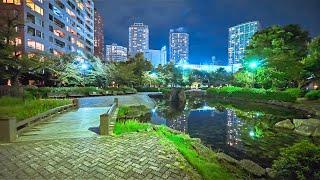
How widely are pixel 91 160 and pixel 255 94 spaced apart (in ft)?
130

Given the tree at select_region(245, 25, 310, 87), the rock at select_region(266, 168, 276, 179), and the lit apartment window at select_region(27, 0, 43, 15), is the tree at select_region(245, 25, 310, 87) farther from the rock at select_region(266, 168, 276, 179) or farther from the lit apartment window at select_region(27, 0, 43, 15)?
the lit apartment window at select_region(27, 0, 43, 15)

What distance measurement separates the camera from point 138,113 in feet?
82.5

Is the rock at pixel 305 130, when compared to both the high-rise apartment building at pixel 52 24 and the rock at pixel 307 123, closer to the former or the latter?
the rock at pixel 307 123

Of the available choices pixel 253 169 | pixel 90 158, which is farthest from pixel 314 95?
pixel 90 158

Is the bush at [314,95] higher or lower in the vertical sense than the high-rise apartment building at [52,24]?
lower

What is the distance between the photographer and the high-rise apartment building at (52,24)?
50.6 m

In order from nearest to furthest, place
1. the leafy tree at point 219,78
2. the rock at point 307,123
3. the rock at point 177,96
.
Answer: the rock at point 307,123
the rock at point 177,96
the leafy tree at point 219,78

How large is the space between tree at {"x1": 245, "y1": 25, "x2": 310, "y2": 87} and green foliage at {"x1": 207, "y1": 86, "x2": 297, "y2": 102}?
3964 millimetres

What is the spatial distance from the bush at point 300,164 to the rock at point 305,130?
36.5 ft

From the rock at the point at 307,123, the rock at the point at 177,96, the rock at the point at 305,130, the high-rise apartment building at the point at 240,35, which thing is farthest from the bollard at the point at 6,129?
the high-rise apartment building at the point at 240,35

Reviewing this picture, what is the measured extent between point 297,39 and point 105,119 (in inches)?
1901

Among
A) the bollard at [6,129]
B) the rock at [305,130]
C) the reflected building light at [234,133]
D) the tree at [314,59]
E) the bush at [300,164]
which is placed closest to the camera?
the bush at [300,164]

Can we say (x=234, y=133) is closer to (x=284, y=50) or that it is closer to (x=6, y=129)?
(x=6, y=129)

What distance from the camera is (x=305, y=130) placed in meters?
17.2
